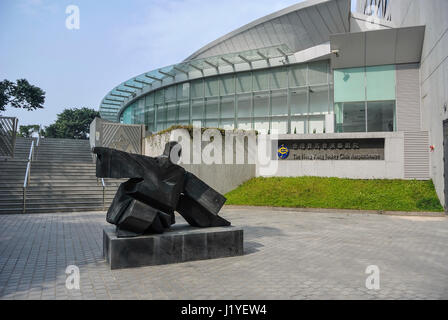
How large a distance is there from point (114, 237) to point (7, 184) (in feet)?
38.3

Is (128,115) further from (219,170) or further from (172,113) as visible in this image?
(219,170)

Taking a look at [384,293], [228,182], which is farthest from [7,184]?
[384,293]

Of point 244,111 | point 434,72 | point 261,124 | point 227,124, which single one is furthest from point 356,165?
point 227,124

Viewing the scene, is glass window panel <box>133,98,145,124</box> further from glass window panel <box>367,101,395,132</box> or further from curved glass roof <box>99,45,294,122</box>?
glass window panel <box>367,101,395,132</box>

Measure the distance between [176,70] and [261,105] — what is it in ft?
26.0

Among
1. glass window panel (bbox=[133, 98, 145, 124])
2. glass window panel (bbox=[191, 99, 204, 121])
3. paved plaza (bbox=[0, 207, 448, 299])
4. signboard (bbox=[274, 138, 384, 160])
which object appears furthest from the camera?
glass window panel (bbox=[133, 98, 145, 124])

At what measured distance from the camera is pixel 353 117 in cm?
2003

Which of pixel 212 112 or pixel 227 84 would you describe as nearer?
pixel 227 84

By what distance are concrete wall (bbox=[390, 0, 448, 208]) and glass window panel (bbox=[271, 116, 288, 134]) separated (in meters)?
9.13

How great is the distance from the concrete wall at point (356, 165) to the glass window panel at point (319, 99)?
5877 mm

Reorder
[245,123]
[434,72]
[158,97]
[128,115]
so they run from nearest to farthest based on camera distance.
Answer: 1. [434,72]
2. [245,123]
3. [158,97]
4. [128,115]

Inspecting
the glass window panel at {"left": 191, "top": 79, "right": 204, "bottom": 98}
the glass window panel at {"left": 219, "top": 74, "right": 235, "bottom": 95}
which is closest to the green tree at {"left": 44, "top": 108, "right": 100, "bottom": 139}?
the glass window panel at {"left": 191, "top": 79, "right": 204, "bottom": 98}

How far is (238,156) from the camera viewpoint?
1886 cm

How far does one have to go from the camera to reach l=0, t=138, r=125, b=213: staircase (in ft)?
46.4
